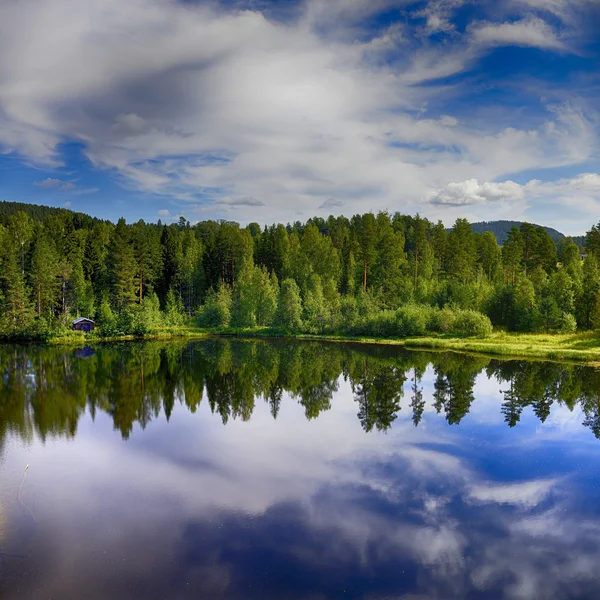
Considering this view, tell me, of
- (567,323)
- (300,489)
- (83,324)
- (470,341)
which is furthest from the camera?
(83,324)

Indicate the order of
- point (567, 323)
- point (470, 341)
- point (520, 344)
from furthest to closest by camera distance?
1. point (567, 323)
2. point (470, 341)
3. point (520, 344)

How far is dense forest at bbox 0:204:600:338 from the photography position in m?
59.2

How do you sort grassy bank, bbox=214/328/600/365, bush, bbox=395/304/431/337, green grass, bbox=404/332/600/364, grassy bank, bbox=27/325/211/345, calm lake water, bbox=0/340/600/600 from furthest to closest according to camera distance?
bush, bbox=395/304/431/337, grassy bank, bbox=27/325/211/345, grassy bank, bbox=214/328/600/365, green grass, bbox=404/332/600/364, calm lake water, bbox=0/340/600/600

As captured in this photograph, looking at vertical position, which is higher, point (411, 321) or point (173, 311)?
point (173, 311)

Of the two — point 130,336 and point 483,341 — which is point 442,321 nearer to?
point 483,341

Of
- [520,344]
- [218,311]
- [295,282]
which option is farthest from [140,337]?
[520,344]

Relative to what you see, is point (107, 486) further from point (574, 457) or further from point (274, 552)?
point (574, 457)

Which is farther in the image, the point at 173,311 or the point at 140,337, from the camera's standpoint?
the point at 173,311

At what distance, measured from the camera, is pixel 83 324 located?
62.5 metres

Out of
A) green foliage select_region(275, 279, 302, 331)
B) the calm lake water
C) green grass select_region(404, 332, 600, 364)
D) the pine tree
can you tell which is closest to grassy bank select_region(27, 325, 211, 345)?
the pine tree

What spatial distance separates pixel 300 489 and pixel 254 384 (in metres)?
18.6

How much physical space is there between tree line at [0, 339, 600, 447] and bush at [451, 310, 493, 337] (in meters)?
10.3

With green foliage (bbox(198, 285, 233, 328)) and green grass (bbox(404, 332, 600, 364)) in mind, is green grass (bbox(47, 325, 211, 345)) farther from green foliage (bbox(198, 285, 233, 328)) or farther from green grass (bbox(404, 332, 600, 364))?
green grass (bbox(404, 332, 600, 364))

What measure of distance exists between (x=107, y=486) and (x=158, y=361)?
28116 mm
